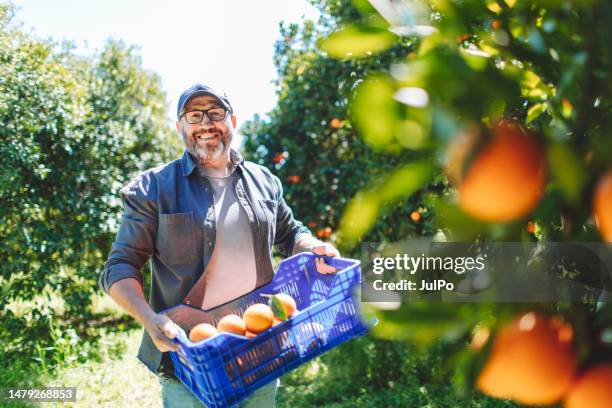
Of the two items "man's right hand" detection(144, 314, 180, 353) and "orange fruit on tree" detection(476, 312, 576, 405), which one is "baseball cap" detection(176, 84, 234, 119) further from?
"orange fruit on tree" detection(476, 312, 576, 405)

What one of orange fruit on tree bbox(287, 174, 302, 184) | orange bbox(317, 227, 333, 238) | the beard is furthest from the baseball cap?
orange fruit on tree bbox(287, 174, 302, 184)

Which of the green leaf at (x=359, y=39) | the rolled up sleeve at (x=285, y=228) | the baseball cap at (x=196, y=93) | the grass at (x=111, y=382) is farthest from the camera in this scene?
the grass at (x=111, y=382)

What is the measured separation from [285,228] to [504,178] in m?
2.17

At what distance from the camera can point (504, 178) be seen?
1.32 ft

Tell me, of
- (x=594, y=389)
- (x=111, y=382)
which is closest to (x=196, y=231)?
(x=594, y=389)

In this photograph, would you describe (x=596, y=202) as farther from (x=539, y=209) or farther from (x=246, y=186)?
(x=246, y=186)

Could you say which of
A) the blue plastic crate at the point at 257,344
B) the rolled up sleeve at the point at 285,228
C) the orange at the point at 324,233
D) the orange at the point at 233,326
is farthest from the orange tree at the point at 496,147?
the orange at the point at 324,233

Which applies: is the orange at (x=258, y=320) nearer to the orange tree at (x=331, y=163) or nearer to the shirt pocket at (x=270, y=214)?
the shirt pocket at (x=270, y=214)

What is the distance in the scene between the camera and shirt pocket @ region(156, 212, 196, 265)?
2062mm

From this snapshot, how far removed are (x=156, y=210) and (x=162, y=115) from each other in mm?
4465

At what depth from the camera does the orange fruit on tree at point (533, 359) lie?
0.45 m

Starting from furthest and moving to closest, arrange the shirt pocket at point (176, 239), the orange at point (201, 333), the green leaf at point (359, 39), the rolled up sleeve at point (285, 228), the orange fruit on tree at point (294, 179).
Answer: the orange fruit on tree at point (294, 179), the rolled up sleeve at point (285, 228), the shirt pocket at point (176, 239), the orange at point (201, 333), the green leaf at point (359, 39)

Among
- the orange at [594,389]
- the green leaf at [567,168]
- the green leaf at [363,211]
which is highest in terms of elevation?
the green leaf at [567,168]

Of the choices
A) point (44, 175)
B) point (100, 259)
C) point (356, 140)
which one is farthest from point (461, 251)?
point (100, 259)
